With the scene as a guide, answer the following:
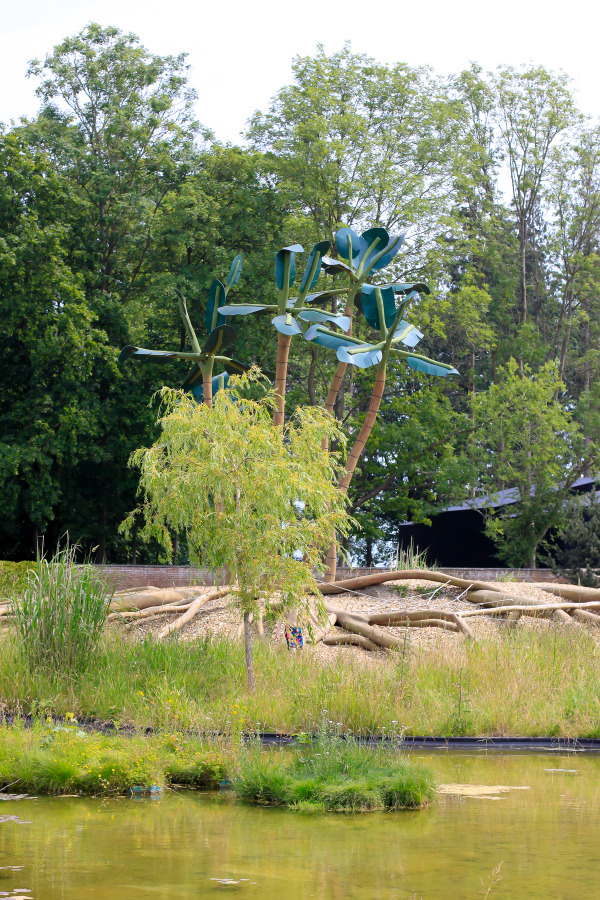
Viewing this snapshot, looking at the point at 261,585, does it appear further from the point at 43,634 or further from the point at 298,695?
the point at 43,634

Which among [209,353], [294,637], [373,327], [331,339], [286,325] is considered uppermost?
[373,327]

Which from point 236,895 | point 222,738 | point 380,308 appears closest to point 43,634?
point 222,738

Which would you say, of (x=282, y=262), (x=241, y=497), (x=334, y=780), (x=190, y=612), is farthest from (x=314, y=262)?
(x=334, y=780)

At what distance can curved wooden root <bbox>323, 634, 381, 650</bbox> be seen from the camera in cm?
1413

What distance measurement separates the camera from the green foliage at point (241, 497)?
35.1 ft

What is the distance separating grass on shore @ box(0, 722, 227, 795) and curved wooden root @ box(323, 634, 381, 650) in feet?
19.7

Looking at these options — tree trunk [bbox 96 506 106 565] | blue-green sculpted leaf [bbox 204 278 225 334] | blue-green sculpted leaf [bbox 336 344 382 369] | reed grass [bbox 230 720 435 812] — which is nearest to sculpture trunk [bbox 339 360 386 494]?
blue-green sculpted leaf [bbox 336 344 382 369]

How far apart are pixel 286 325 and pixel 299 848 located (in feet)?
41.5

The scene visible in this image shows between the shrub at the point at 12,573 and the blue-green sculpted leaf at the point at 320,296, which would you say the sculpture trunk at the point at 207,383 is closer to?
the blue-green sculpted leaf at the point at 320,296

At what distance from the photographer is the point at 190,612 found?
14719 mm

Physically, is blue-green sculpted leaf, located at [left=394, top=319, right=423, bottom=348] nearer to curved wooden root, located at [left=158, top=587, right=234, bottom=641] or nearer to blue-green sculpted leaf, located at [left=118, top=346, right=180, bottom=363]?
blue-green sculpted leaf, located at [left=118, top=346, right=180, bottom=363]

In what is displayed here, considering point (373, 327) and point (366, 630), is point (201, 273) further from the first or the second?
point (366, 630)

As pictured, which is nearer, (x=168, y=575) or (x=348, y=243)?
(x=348, y=243)

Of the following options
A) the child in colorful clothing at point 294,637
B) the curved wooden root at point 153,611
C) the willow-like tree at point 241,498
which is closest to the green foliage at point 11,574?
the curved wooden root at point 153,611
